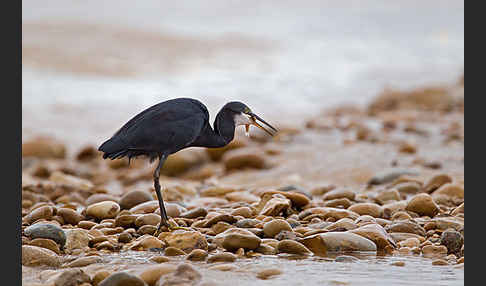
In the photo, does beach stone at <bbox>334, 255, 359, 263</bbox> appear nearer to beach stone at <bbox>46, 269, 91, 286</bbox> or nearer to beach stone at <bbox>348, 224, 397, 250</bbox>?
beach stone at <bbox>348, 224, 397, 250</bbox>

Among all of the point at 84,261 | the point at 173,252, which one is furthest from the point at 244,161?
the point at 84,261

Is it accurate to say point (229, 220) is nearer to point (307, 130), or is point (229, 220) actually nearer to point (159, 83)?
point (307, 130)

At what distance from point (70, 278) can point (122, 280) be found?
1.12 feet

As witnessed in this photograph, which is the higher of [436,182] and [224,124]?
[224,124]

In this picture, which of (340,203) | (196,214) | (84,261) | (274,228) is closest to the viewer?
(84,261)

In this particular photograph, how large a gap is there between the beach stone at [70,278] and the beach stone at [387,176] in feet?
17.2

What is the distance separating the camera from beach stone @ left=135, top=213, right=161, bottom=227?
17.3 ft

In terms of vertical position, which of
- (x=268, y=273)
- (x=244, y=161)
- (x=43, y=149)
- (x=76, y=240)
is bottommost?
(x=268, y=273)

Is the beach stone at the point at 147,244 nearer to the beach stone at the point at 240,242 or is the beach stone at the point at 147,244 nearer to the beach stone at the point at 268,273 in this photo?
the beach stone at the point at 240,242

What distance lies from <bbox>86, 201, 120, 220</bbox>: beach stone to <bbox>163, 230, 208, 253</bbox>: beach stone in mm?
1298

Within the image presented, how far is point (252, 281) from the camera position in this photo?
12.7 feet

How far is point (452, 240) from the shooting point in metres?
4.70

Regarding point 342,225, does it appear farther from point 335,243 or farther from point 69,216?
point 69,216

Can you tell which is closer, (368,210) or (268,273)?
(268,273)
